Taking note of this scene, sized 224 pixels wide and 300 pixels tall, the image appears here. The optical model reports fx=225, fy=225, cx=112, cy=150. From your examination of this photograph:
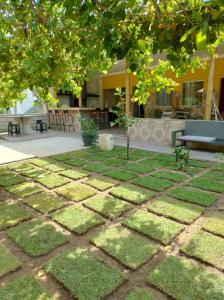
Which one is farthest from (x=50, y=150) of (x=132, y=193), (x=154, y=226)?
(x=154, y=226)

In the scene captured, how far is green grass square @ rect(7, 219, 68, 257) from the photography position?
2535 mm

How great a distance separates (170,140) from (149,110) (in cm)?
498

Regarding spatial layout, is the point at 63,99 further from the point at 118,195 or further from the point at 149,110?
the point at 118,195

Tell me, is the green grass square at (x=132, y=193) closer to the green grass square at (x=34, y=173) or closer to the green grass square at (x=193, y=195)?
the green grass square at (x=193, y=195)

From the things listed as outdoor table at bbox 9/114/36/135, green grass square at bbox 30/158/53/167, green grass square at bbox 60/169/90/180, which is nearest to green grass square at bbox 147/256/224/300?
green grass square at bbox 60/169/90/180

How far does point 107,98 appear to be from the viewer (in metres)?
15.5

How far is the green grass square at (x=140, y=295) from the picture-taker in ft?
6.18

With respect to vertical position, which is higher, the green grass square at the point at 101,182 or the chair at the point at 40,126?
the chair at the point at 40,126

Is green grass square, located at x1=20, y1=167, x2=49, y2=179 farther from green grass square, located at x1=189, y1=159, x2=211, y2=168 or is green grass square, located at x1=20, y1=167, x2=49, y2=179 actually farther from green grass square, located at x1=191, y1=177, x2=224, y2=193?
green grass square, located at x1=189, y1=159, x2=211, y2=168

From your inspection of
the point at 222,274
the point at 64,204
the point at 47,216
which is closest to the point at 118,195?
the point at 64,204

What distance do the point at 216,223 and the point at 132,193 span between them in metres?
1.44

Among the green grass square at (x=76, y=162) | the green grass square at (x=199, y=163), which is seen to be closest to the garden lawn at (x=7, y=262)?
the green grass square at (x=76, y=162)

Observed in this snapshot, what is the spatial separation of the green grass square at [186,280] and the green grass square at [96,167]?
3220 millimetres

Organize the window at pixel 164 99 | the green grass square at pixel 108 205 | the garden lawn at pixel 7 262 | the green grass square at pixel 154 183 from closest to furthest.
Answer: the garden lawn at pixel 7 262 → the green grass square at pixel 108 205 → the green grass square at pixel 154 183 → the window at pixel 164 99
